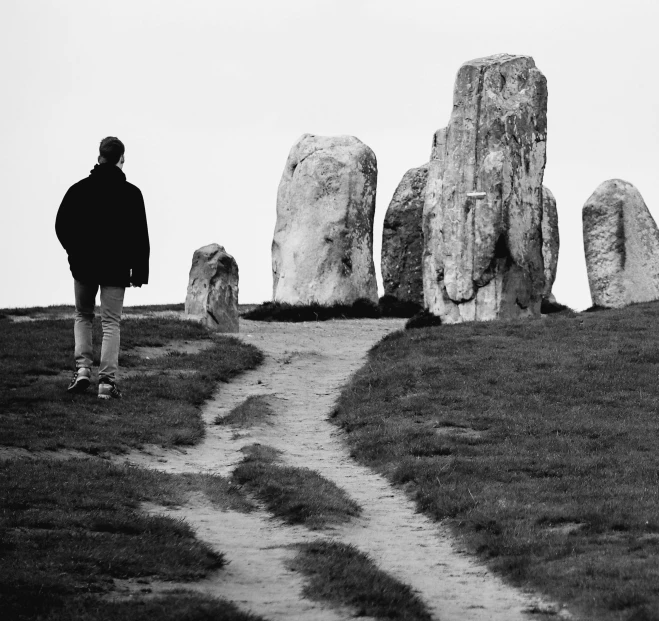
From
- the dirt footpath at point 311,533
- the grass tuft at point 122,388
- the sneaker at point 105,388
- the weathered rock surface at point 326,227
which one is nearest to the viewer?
the dirt footpath at point 311,533

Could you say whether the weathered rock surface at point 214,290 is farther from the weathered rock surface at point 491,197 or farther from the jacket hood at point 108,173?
the jacket hood at point 108,173

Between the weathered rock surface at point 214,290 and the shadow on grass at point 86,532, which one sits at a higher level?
the weathered rock surface at point 214,290

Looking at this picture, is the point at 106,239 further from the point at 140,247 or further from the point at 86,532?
the point at 86,532

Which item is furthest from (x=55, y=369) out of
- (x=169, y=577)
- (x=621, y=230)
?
(x=621, y=230)

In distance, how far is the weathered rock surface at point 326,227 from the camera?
114ft

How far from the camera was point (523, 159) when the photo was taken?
97.6ft

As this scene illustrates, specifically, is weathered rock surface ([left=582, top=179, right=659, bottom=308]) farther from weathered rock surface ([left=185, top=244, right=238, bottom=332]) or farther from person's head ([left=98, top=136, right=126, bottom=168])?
person's head ([left=98, top=136, right=126, bottom=168])

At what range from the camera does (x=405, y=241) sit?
38.6 meters

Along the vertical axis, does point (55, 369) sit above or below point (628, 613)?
above

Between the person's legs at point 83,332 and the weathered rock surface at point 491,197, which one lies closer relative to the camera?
the person's legs at point 83,332

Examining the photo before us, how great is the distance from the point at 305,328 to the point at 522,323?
5.90 m

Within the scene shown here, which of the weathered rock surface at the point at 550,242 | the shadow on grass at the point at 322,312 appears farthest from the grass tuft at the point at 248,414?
the weathered rock surface at the point at 550,242

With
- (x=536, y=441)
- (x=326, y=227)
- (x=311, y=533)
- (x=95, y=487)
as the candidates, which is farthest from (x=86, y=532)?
(x=326, y=227)

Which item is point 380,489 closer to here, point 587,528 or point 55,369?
point 587,528
